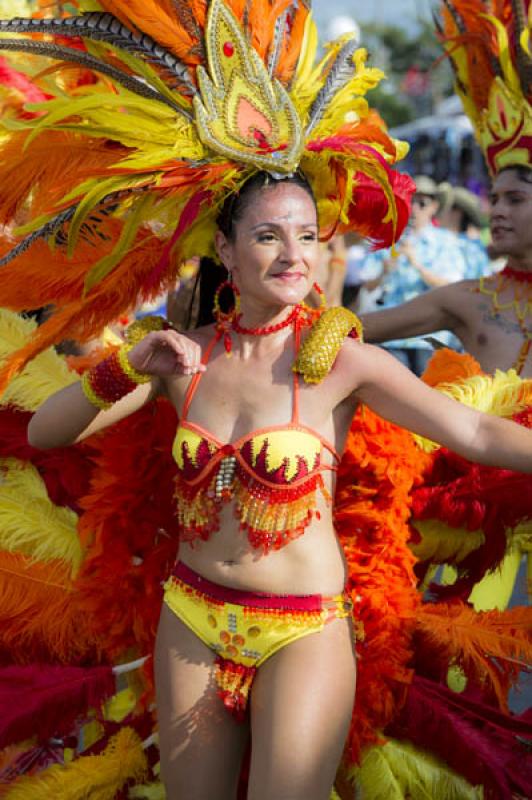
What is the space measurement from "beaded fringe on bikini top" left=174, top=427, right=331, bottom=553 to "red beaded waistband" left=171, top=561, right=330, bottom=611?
11cm

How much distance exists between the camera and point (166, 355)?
2.67 m

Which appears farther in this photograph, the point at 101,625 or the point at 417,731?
the point at 101,625

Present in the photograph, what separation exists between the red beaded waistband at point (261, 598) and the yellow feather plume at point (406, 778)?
0.63 m

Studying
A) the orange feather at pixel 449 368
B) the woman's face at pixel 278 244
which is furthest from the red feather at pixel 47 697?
the orange feather at pixel 449 368

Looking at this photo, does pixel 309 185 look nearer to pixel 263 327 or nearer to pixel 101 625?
pixel 263 327

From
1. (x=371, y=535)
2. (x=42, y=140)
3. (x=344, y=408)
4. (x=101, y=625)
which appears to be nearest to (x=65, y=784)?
(x=101, y=625)

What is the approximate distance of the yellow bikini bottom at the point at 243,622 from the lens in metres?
2.56

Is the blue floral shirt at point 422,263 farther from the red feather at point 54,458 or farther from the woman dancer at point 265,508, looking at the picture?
the woman dancer at point 265,508

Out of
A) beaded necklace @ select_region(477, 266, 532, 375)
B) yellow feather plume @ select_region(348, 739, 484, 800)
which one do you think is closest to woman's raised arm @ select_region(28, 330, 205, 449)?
yellow feather plume @ select_region(348, 739, 484, 800)

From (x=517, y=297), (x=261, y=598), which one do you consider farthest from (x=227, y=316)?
(x=517, y=297)

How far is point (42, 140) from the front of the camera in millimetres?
2861

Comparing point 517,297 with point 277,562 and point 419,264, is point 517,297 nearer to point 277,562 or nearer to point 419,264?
point 277,562

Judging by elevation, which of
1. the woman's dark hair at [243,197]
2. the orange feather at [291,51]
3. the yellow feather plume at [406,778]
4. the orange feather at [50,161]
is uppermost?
the orange feather at [291,51]

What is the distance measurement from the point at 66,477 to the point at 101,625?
45 centimetres
